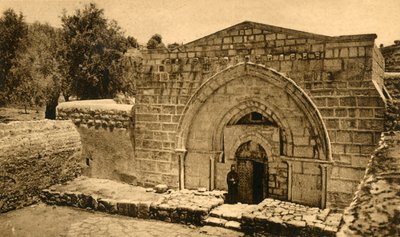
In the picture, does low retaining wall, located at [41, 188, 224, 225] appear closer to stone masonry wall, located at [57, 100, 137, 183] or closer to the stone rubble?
the stone rubble

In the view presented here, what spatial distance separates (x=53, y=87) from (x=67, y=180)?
11.7 meters

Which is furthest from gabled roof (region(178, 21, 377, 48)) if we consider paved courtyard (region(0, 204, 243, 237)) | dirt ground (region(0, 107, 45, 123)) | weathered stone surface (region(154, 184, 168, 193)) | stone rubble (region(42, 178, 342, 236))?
dirt ground (region(0, 107, 45, 123))

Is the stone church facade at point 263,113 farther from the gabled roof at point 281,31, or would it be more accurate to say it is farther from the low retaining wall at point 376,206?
the low retaining wall at point 376,206

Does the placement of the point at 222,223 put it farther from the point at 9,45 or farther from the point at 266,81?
the point at 9,45

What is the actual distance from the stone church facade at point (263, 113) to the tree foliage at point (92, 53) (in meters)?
13.2

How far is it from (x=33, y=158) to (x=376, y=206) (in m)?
10.6

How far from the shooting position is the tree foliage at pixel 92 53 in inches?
882

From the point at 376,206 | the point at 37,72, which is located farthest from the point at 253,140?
the point at 37,72

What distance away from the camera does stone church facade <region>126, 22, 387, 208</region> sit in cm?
814

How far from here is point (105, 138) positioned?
11695mm

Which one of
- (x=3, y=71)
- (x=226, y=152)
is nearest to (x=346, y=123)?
(x=226, y=152)

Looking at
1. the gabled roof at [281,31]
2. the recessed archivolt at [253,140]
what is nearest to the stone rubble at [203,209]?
the recessed archivolt at [253,140]

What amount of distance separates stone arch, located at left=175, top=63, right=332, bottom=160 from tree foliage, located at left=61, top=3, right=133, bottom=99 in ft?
47.2

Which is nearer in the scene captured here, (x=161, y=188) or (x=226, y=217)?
(x=226, y=217)
